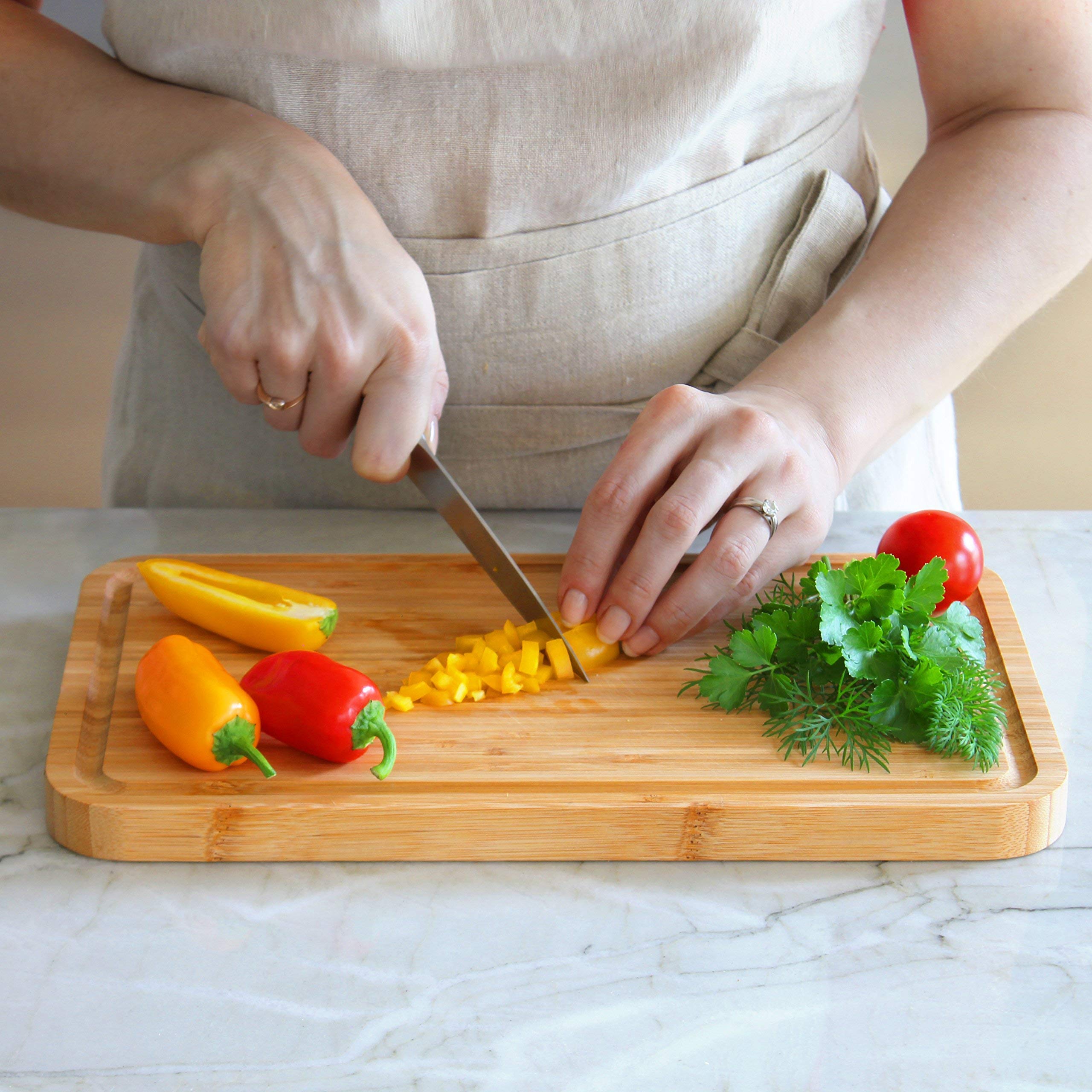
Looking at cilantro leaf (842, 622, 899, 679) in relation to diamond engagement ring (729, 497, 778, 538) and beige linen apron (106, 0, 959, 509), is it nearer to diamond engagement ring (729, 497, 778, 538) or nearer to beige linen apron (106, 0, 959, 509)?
diamond engagement ring (729, 497, 778, 538)

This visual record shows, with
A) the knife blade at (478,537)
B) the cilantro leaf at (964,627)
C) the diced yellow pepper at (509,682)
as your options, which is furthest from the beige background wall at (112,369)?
the diced yellow pepper at (509,682)

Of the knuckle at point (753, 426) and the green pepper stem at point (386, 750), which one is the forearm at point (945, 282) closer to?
the knuckle at point (753, 426)

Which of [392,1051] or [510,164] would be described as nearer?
[392,1051]

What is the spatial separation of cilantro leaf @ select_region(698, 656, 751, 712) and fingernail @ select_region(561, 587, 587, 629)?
0.14 metres

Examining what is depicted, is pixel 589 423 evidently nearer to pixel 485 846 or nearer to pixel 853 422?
pixel 853 422

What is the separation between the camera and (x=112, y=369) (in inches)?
141

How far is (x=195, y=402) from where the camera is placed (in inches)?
56.4

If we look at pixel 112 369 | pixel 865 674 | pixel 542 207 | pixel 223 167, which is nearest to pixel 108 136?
pixel 223 167

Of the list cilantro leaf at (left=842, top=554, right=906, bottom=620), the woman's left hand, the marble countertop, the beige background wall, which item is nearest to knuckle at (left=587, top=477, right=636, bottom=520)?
the woman's left hand

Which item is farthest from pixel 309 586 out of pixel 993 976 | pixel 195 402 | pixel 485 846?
pixel 993 976

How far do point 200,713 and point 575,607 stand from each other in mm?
363

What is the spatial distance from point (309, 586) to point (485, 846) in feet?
1.40

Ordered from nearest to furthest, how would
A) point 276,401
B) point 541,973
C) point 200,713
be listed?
point 541,973
point 200,713
point 276,401

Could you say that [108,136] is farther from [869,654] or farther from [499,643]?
[869,654]
